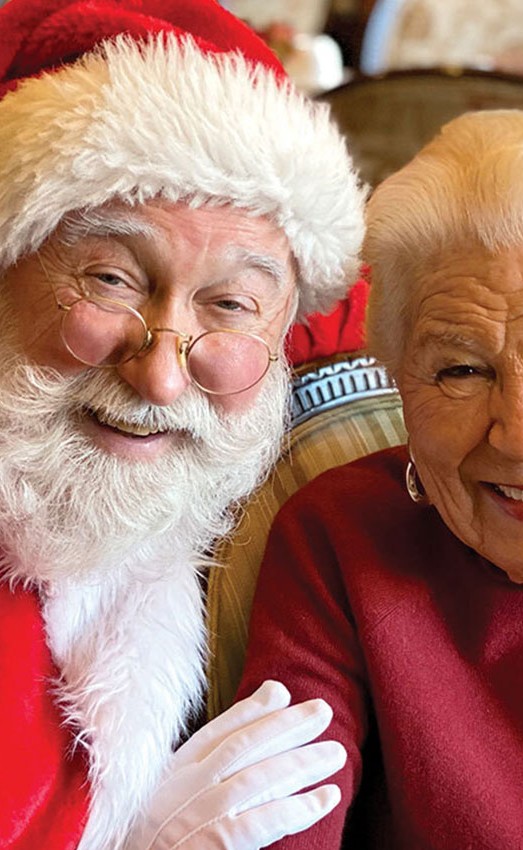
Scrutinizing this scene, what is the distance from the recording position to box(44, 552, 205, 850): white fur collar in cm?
111

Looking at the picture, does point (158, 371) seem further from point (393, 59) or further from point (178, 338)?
point (393, 59)

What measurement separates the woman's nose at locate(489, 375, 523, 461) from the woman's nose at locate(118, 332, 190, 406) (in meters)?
0.33

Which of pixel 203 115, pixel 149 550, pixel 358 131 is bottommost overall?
pixel 358 131

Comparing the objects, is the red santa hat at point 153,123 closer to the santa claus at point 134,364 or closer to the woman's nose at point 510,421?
the santa claus at point 134,364


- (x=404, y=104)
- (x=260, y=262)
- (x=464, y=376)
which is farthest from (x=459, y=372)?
(x=404, y=104)

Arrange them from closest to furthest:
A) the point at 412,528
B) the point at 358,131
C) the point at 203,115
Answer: the point at 203,115, the point at 412,528, the point at 358,131

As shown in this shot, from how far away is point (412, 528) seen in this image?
1.27 metres

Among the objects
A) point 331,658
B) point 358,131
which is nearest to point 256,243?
point 331,658

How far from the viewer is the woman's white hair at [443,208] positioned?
1049mm

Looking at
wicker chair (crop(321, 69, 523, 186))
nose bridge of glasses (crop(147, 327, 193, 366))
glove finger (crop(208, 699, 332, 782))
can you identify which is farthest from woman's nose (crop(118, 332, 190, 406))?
wicker chair (crop(321, 69, 523, 186))

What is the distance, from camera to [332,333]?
4.98 ft

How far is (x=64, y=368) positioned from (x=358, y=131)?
2037mm

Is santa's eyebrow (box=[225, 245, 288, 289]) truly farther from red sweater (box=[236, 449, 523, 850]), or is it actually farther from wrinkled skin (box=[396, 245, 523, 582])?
red sweater (box=[236, 449, 523, 850])

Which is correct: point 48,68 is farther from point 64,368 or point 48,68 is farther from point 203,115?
point 64,368
